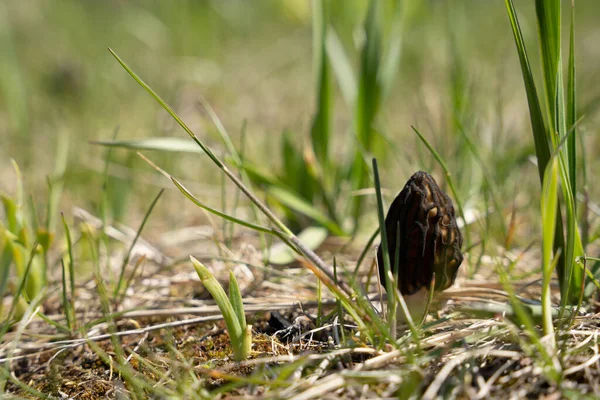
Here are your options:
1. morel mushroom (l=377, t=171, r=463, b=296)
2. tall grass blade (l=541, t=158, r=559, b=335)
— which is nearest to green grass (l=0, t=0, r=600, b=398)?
tall grass blade (l=541, t=158, r=559, b=335)

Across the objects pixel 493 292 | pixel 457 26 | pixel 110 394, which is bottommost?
pixel 110 394

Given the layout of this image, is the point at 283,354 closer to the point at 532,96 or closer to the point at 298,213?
the point at 532,96

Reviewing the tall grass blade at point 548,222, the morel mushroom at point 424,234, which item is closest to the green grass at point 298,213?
the tall grass blade at point 548,222

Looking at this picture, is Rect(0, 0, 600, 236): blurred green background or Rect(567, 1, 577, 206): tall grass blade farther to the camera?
Rect(0, 0, 600, 236): blurred green background

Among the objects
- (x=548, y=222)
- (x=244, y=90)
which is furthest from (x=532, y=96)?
(x=244, y=90)

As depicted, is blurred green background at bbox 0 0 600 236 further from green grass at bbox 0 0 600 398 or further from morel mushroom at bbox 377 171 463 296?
morel mushroom at bbox 377 171 463 296

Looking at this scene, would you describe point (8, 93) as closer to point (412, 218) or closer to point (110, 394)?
point (110, 394)

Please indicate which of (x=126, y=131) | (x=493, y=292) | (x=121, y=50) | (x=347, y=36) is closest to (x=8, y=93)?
(x=126, y=131)
